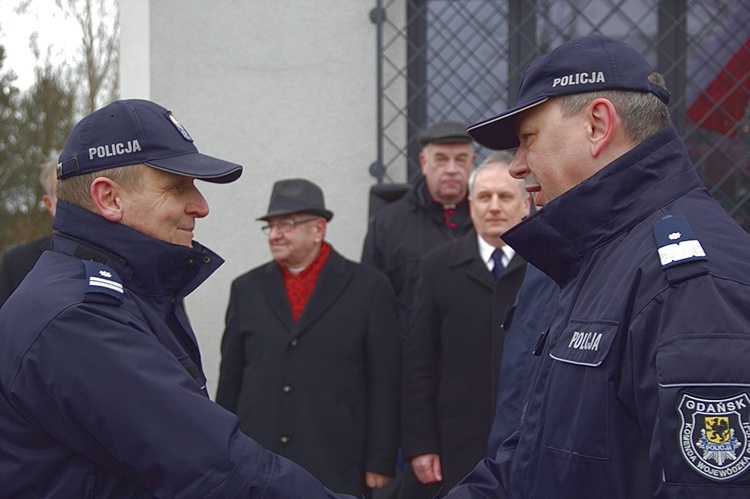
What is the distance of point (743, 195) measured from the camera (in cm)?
551

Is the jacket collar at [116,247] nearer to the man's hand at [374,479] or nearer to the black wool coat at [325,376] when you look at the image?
the black wool coat at [325,376]

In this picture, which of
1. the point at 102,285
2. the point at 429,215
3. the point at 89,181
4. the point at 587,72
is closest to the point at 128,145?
the point at 89,181

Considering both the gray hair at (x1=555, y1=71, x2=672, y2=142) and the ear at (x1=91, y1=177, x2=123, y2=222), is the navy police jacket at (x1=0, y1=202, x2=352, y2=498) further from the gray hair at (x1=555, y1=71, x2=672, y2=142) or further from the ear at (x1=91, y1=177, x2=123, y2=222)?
the gray hair at (x1=555, y1=71, x2=672, y2=142)

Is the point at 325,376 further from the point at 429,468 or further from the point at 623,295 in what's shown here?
the point at 623,295

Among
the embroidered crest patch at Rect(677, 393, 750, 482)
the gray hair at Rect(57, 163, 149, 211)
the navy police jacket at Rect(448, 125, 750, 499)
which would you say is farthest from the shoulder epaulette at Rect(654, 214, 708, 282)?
the gray hair at Rect(57, 163, 149, 211)

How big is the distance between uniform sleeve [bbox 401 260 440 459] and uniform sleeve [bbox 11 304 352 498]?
208 centimetres

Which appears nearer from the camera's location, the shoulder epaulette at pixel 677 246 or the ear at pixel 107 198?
the shoulder epaulette at pixel 677 246

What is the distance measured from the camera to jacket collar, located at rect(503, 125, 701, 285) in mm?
1870

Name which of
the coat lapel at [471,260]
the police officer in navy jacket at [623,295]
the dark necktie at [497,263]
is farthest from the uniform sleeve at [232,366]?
the police officer in navy jacket at [623,295]

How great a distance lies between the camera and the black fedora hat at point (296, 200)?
14.1 ft

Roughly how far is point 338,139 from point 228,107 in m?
0.77

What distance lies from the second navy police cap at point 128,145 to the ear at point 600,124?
981 mm

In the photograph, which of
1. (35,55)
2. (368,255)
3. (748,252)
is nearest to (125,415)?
(748,252)

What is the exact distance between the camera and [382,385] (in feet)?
13.4
